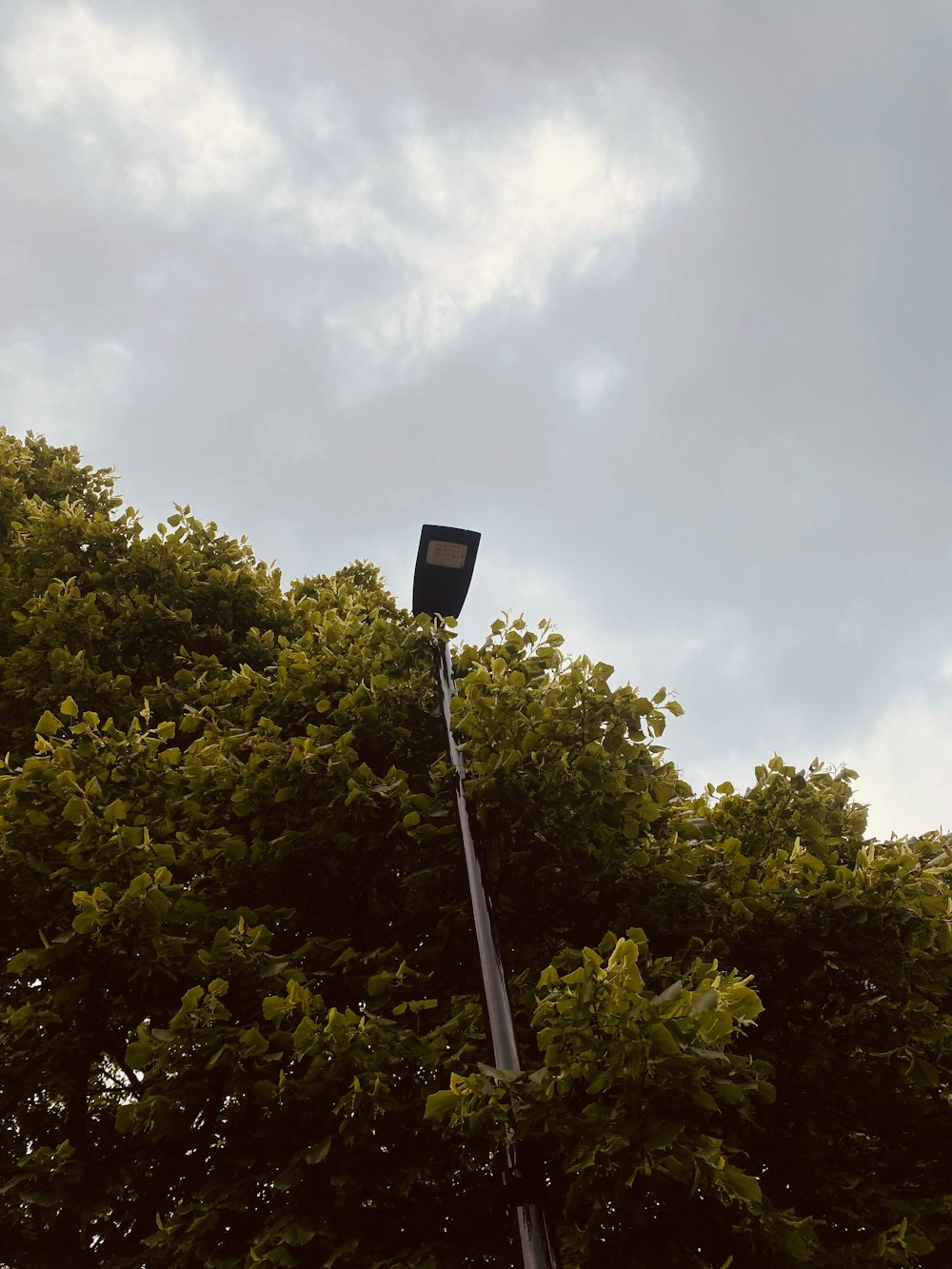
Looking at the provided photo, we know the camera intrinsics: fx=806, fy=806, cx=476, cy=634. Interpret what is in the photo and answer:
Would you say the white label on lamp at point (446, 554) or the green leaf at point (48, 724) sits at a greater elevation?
the white label on lamp at point (446, 554)

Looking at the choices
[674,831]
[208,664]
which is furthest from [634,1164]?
[208,664]

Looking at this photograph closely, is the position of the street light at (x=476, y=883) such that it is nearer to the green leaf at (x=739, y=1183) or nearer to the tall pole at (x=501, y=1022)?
the tall pole at (x=501, y=1022)

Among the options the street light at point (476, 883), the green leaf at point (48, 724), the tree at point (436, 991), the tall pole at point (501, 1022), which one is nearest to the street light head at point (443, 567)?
the street light at point (476, 883)

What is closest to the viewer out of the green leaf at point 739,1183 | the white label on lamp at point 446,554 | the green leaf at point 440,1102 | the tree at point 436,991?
the green leaf at point 739,1183

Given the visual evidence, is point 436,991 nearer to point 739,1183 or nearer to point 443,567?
point 739,1183

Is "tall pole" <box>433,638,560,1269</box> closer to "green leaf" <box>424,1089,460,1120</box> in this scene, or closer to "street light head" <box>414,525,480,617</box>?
"green leaf" <box>424,1089,460,1120</box>

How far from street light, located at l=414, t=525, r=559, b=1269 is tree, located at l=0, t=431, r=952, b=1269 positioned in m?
0.16

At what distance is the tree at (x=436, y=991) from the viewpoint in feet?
11.7

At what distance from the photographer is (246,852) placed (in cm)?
512

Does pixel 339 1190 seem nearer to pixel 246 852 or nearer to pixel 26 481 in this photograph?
pixel 246 852

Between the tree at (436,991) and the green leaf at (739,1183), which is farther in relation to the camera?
the tree at (436,991)

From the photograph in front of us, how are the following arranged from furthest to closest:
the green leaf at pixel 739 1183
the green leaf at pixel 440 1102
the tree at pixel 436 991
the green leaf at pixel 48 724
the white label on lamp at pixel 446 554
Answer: the white label on lamp at pixel 446 554
the green leaf at pixel 48 724
the tree at pixel 436 991
the green leaf at pixel 440 1102
the green leaf at pixel 739 1183

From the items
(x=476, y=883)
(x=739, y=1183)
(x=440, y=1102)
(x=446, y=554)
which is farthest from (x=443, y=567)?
(x=739, y=1183)

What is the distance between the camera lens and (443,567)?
22.0 feet
